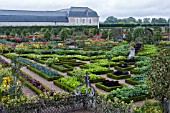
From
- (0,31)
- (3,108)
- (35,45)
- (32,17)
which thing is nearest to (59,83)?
(3,108)

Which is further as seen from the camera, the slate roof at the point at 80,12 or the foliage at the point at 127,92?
the slate roof at the point at 80,12

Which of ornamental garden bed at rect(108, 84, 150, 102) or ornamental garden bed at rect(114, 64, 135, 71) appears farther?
ornamental garden bed at rect(114, 64, 135, 71)

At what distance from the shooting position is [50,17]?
59.8m

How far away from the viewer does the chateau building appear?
56156 millimetres

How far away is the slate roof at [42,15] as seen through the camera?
5617 centimetres

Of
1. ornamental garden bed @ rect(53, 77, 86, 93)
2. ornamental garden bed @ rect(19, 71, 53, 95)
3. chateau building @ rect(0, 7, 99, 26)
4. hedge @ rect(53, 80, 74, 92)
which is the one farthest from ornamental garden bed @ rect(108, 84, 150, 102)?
chateau building @ rect(0, 7, 99, 26)

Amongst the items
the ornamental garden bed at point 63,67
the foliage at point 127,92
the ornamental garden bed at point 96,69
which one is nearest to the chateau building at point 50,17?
the ornamental garden bed at point 63,67

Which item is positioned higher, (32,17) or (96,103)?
(32,17)

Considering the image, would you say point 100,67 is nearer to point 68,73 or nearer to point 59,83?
point 68,73

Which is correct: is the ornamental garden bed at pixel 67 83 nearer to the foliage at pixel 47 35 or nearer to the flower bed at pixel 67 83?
the flower bed at pixel 67 83

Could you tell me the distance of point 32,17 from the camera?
191 ft

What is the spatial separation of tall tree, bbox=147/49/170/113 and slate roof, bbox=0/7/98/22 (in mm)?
49721

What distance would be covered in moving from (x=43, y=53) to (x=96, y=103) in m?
18.6

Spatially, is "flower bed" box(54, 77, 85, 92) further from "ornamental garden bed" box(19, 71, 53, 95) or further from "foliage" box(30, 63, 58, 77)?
"foliage" box(30, 63, 58, 77)
